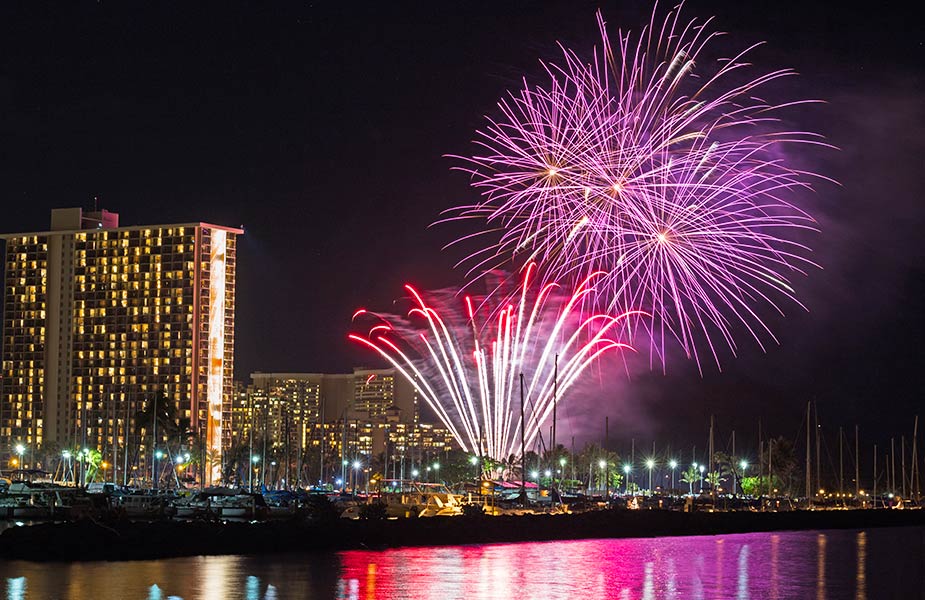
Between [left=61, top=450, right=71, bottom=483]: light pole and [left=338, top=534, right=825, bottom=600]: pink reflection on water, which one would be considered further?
[left=61, top=450, right=71, bottom=483]: light pole

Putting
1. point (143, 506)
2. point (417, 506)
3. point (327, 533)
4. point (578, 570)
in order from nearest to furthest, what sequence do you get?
point (578, 570)
point (327, 533)
point (417, 506)
point (143, 506)

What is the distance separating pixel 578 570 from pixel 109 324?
523 ft

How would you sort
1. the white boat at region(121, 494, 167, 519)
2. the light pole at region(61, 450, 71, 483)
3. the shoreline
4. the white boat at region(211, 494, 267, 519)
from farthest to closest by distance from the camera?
the light pole at region(61, 450, 71, 483)
the white boat at region(121, 494, 167, 519)
the white boat at region(211, 494, 267, 519)
the shoreline

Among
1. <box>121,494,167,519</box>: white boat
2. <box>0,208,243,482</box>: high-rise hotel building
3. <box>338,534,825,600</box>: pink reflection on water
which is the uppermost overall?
<box>0,208,243,482</box>: high-rise hotel building

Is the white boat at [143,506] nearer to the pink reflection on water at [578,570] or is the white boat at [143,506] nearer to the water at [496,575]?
the pink reflection on water at [578,570]

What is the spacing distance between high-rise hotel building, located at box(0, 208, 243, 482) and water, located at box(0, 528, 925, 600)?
139 metres

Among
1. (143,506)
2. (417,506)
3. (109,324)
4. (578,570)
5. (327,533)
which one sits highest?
(109,324)

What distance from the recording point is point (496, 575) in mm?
36938

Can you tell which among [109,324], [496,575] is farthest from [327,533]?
[109,324]

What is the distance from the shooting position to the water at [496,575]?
102ft

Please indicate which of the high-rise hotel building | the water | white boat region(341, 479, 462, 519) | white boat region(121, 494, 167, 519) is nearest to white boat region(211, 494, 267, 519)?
white boat region(121, 494, 167, 519)

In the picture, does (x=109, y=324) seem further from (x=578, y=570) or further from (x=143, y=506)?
(x=578, y=570)

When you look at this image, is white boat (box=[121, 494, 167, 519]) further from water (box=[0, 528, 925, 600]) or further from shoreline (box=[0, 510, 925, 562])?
water (box=[0, 528, 925, 600])

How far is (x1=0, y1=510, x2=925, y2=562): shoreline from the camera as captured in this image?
40000 millimetres
